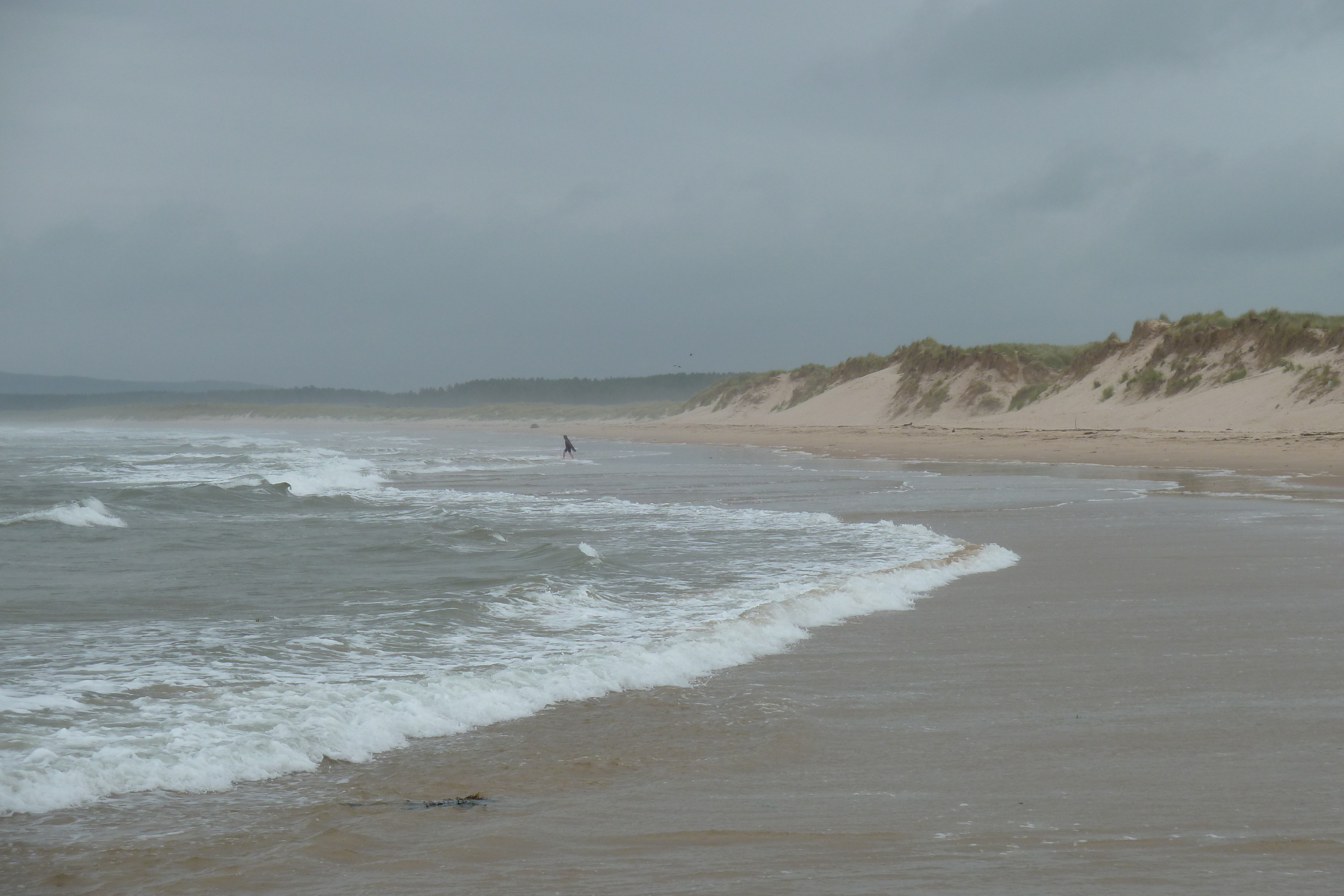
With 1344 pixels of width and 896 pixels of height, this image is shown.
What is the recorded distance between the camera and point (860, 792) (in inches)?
153

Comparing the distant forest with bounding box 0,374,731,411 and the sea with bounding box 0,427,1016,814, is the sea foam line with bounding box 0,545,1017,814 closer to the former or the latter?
the sea with bounding box 0,427,1016,814

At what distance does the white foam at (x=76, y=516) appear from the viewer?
14.1 metres

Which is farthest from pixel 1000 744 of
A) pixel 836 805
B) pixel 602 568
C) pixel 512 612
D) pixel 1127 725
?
pixel 602 568

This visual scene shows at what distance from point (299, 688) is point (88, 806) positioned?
1.59 m

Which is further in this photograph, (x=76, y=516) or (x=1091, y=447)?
(x=1091, y=447)

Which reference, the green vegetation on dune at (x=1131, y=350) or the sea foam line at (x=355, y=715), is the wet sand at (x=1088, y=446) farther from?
the sea foam line at (x=355, y=715)

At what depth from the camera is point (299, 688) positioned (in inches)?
214

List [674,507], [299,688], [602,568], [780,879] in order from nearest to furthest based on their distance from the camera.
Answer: [780,879]
[299,688]
[602,568]
[674,507]

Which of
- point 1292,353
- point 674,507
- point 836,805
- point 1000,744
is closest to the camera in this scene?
point 836,805

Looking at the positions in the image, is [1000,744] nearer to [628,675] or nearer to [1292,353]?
[628,675]

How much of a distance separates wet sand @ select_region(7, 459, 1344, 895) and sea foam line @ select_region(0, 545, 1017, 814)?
0.17 m

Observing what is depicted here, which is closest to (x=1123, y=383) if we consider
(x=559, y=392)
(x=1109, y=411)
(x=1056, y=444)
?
(x=1109, y=411)

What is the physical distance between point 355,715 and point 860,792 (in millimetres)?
2301

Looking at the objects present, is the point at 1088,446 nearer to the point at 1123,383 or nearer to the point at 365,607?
the point at 1123,383
